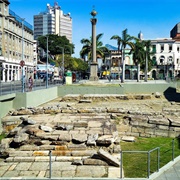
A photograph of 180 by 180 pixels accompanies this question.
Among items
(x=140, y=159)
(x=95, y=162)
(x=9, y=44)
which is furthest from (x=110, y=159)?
(x=9, y=44)

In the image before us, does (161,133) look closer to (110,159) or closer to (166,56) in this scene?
(110,159)

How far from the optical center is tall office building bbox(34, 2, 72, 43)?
186 metres

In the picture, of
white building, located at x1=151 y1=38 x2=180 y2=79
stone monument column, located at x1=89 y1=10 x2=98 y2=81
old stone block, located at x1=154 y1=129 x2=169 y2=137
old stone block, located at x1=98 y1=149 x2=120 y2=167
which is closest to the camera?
old stone block, located at x1=98 y1=149 x2=120 y2=167

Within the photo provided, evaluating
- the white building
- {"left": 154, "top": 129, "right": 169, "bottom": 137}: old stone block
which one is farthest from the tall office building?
{"left": 154, "top": 129, "right": 169, "bottom": 137}: old stone block

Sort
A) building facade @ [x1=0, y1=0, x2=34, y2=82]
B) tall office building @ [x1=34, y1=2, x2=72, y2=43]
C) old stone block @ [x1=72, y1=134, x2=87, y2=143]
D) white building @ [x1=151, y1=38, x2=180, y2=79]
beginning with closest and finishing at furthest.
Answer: old stone block @ [x1=72, y1=134, x2=87, y2=143], building facade @ [x1=0, y1=0, x2=34, y2=82], white building @ [x1=151, y1=38, x2=180, y2=79], tall office building @ [x1=34, y1=2, x2=72, y2=43]

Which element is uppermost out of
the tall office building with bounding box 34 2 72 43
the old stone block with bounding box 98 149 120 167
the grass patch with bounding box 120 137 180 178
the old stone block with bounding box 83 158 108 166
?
the tall office building with bounding box 34 2 72 43

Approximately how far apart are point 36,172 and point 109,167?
8.16 ft

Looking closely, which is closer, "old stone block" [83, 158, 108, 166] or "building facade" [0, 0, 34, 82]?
"old stone block" [83, 158, 108, 166]

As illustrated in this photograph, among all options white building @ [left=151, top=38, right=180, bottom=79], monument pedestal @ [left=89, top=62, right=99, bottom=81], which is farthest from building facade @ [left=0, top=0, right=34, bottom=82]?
white building @ [left=151, top=38, right=180, bottom=79]

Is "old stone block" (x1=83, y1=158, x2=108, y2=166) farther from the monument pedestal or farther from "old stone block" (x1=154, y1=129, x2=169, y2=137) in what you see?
the monument pedestal

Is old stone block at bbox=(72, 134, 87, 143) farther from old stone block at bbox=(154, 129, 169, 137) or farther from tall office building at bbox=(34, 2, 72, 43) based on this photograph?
tall office building at bbox=(34, 2, 72, 43)

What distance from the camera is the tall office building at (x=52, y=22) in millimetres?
186125

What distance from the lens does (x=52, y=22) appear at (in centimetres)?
18600

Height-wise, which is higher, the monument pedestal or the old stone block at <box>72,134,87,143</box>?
the monument pedestal
